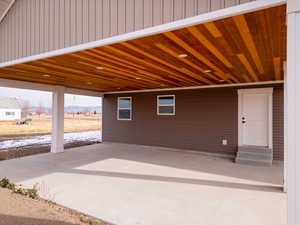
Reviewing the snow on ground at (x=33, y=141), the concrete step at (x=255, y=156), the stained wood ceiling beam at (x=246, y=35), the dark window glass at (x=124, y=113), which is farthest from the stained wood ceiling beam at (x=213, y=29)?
the snow on ground at (x=33, y=141)

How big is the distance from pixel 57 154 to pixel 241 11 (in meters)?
6.69

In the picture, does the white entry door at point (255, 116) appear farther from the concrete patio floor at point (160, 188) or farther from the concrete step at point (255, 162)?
the concrete patio floor at point (160, 188)

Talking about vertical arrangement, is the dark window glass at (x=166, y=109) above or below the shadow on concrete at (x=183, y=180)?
above

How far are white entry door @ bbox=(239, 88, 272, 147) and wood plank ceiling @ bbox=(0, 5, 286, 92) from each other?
1.26 m

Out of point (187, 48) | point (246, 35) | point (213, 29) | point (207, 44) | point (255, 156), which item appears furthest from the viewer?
point (255, 156)

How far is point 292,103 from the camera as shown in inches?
60.7

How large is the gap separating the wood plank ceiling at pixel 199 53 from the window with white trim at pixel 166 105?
303 cm

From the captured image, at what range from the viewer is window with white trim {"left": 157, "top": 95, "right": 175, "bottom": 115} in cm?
779

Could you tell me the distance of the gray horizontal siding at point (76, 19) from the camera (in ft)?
7.65

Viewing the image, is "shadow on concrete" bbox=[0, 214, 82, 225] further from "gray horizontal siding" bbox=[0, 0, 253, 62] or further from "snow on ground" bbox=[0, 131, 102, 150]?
"snow on ground" bbox=[0, 131, 102, 150]

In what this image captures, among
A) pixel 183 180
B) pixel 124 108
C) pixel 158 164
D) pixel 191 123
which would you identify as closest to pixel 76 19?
pixel 183 180

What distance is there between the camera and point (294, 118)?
5.02 feet

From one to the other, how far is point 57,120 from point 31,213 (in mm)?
4772

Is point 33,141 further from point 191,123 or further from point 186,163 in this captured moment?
point 186,163
